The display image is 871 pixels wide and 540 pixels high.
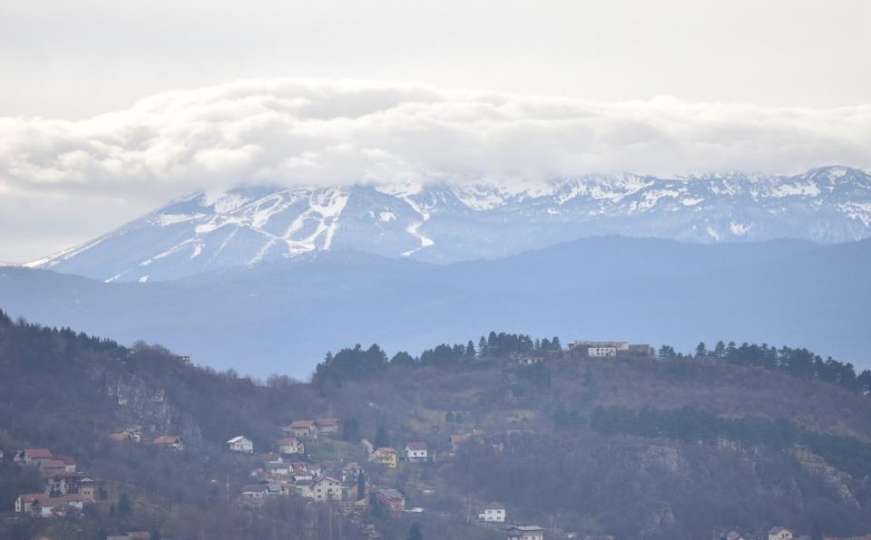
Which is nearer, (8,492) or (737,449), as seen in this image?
(8,492)

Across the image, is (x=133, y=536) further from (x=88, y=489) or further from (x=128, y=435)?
(x=128, y=435)

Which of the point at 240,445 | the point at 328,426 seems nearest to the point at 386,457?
→ the point at 328,426

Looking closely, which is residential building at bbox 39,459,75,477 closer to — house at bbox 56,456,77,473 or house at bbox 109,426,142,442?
house at bbox 56,456,77,473

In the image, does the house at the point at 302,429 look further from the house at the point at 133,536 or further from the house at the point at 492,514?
the house at the point at 133,536

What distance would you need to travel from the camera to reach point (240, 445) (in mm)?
140875

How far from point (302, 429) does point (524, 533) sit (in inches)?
877

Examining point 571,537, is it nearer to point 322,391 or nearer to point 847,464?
point 847,464

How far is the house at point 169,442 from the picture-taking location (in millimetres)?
134500

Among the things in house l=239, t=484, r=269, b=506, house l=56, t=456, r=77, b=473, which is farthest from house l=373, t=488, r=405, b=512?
house l=56, t=456, r=77, b=473

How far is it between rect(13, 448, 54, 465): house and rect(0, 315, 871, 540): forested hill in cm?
100

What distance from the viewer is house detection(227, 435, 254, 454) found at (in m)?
140

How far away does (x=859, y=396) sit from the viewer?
154625mm

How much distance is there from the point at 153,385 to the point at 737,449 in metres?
29.5

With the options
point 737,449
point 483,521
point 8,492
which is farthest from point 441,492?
point 8,492
